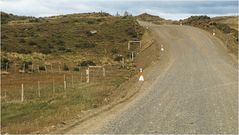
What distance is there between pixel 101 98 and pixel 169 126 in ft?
25.2

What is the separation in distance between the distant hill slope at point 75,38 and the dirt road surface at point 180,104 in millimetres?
18673

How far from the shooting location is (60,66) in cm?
4741

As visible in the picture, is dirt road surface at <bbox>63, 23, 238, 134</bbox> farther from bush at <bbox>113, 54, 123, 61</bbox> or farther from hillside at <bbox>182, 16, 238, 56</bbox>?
hillside at <bbox>182, 16, 238, 56</bbox>

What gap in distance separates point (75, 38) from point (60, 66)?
71.8 ft

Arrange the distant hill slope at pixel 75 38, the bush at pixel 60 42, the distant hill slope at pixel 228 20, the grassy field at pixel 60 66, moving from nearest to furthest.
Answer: the grassy field at pixel 60 66 < the distant hill slope at pixel 75 38 < the bush at pixel 60 42 < the distant hill slope at pixel 228 20

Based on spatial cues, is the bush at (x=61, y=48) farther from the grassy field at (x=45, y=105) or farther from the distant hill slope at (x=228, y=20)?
the distant hill slope at (x=228, y=20)

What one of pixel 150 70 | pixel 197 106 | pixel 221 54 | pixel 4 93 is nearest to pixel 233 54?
pixel 221 54

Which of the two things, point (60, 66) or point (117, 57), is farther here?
point (117, 57)

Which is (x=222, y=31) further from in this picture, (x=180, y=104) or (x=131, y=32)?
(x=180, y=104)

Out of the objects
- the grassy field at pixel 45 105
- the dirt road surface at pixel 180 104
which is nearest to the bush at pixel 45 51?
the dirt road surface at pixel 180 104

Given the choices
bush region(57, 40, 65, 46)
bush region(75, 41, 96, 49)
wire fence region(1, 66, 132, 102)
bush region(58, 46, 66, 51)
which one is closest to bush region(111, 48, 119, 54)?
bush region(75, 41, 96, 49)

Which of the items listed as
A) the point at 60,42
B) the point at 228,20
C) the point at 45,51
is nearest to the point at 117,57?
the point at 45,51

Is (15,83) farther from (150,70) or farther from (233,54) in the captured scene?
(233,54)

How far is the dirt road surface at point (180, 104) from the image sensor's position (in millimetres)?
13758
